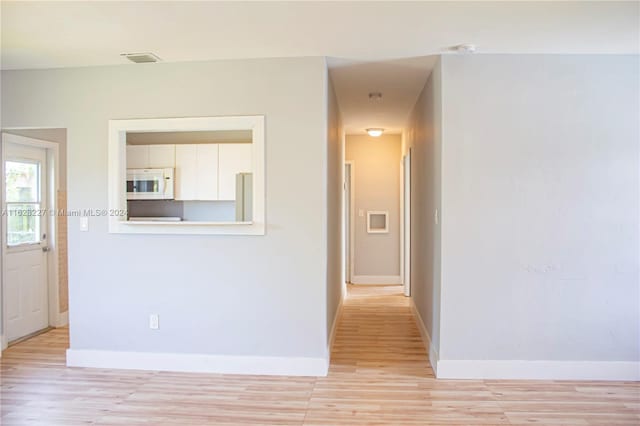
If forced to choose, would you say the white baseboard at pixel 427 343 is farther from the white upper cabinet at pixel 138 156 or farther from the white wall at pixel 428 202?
the white upper cabinet at pixel 138 156

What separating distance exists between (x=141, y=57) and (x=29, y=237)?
2439 mm

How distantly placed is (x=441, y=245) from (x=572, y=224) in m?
1.00

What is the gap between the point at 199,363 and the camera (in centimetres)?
333

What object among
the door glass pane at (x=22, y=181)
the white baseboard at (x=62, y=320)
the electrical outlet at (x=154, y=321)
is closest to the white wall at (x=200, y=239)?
the electrical outlet at (x=154, y=321)

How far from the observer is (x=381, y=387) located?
3049 millimetres

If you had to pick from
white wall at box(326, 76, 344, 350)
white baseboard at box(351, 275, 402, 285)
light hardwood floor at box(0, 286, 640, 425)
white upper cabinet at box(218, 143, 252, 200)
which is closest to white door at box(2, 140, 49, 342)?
light hardwood floor at box(0, 286, 640, 425)

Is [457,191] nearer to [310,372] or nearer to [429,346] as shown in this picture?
[429,346]

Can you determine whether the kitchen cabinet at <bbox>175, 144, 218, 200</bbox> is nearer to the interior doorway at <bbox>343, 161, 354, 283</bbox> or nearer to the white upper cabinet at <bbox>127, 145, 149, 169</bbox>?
the white upper cabinet at <bbox>127, 145, 149, 169</bbox>

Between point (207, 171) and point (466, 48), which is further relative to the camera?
point (207, 171)

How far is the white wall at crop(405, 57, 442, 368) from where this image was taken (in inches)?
132

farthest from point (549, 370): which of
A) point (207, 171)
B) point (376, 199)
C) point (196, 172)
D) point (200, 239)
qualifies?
point (376, 199)

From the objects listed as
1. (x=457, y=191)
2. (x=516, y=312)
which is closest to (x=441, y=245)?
(x=457, y=191)

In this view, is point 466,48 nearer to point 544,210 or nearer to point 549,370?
point 544,210

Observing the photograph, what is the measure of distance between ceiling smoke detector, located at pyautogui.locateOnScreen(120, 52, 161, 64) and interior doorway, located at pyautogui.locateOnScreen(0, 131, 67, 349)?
169cm
